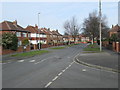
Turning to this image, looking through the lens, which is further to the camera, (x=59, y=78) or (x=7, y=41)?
(x=7, y=41)

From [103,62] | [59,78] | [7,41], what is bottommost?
[59,78]

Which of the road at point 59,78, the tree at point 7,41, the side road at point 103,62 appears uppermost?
the tree at point 7,41

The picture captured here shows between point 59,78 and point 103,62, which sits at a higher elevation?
point 103,62

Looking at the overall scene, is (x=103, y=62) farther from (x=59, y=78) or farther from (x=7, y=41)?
(x=7, y=41)

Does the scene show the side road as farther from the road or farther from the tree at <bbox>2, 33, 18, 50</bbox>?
the tree at <bbox>2, 33, 18, 50</bbox>

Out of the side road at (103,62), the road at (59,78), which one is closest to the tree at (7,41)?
the side road at (103,62)

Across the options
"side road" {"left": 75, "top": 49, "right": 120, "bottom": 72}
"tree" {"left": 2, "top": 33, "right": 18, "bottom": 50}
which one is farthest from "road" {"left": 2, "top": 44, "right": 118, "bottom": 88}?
"tree" {"left": 2, "top": 33, "right": 18, "bottom": 50}

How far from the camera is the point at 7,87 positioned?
24.7 ft

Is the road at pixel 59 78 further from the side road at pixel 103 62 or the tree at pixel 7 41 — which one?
the tree at pixel 7 41

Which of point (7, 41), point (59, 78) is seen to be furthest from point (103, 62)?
point (7, 41)

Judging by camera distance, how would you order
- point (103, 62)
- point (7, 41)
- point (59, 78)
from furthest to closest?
point (7, 41)
point (103, 62)
point (59, 78)

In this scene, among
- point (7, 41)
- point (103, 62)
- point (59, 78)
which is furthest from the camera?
point (7, 41)

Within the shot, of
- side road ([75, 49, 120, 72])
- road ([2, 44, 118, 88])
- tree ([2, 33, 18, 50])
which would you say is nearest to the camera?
road ([2, 44, 118, 88])

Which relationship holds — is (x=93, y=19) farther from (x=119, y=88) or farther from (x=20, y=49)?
(x=119, y=88)
